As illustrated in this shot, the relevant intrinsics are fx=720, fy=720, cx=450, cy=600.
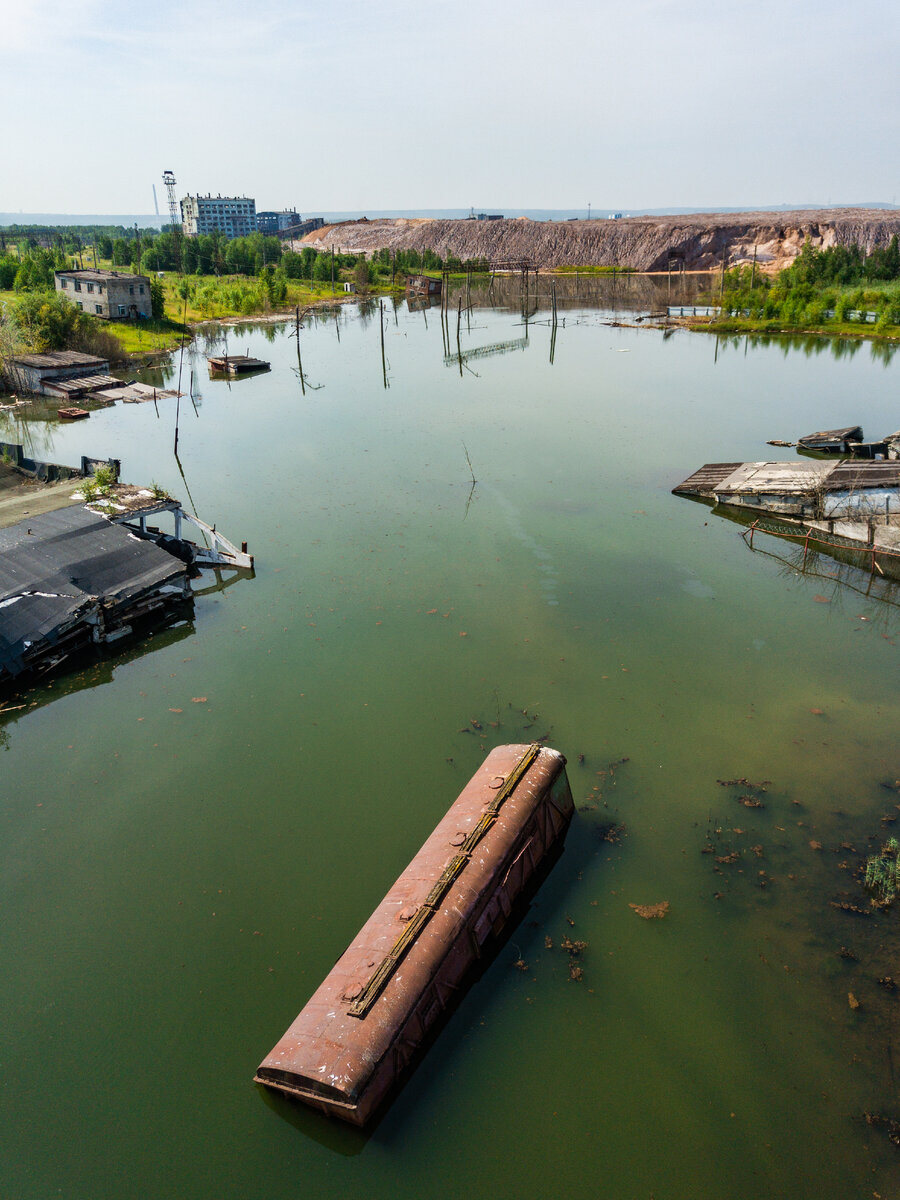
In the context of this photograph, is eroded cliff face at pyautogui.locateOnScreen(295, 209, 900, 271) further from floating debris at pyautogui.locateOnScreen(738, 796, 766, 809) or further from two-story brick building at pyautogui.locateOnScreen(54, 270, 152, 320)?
floating debris at pyautogui.locateOnScreen(738, 796, 766, 809)

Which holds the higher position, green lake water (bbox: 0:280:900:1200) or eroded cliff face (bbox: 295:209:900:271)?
eroded cliff face (bbox: 295:209:900:271)

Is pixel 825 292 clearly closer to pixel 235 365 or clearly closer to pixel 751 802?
pixel 235 365

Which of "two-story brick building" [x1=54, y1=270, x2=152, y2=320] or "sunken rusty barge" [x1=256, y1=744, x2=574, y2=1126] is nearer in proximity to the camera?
"sunken rusty barge" [x1=256, y1=744, x2=574, y2=1126]

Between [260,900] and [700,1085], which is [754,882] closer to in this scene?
[700,1085]

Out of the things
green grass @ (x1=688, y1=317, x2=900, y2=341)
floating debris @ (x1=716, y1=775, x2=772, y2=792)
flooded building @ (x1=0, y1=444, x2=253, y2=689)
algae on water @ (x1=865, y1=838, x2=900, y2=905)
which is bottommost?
algae on water @ (x1=865, y1=838, x2=900, y2=905)

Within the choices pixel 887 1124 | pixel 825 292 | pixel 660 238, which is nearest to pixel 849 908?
pixel 887 1124

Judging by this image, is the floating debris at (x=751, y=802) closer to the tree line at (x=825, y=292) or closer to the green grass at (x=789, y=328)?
the green grass at (x=789, y=328)

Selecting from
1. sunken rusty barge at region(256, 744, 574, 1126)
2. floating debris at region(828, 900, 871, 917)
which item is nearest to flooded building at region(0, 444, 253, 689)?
sunken rusty barge at region(256, 744, 574, 1126)
